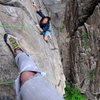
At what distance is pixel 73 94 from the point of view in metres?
11.1

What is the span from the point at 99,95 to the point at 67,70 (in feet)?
7.95

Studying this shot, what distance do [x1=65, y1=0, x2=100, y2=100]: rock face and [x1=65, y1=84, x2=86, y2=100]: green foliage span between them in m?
0.27

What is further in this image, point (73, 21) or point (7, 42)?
point (73, 21)

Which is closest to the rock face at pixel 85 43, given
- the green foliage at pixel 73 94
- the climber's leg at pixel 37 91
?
the green foliage at pixel 73 94

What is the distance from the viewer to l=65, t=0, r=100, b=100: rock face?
10.6m

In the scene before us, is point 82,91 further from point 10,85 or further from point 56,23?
point 10,85

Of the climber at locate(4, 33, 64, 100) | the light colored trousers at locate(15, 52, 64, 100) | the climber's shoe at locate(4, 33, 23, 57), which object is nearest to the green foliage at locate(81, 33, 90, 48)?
the climber's shoe at locate(4, 33, 23, 57)

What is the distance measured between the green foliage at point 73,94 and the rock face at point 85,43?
0.27 metres

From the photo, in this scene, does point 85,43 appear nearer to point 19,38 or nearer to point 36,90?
point 19,38

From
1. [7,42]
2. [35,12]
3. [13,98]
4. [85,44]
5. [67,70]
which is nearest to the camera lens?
[13,98]

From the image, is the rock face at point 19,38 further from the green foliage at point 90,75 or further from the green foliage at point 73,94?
the green foliage at point 73,94

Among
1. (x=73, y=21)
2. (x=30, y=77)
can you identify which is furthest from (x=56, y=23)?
Answer: (x=30, y=77)

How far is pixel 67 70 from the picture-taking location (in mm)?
11922

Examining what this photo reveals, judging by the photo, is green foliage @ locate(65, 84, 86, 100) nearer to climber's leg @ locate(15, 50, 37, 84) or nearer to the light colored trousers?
climber's leg @ locate(15, 50, 37, 84)
